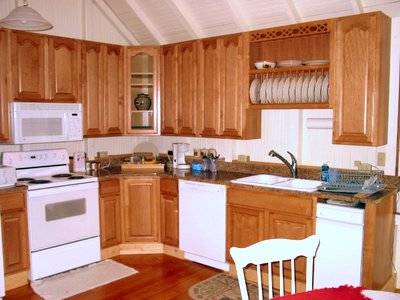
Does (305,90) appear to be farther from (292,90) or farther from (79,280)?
(79,280)

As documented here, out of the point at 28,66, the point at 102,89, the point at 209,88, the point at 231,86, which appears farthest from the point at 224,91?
the point at 28,66

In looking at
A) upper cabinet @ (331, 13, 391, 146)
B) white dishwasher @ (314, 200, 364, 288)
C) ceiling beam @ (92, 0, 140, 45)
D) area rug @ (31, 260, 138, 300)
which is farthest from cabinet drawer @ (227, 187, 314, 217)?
ceiling beam @ (92, 0, 140, 45)

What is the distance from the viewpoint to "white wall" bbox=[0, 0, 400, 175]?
335 centimetres

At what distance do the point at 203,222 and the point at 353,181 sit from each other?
1422 mm

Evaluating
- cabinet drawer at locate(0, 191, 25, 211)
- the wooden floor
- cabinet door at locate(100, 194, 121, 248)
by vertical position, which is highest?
cabinet drawer at locate(0, 191, 25, 211)

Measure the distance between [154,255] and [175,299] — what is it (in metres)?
1.02

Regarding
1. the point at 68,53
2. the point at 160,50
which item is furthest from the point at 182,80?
the point at 68,53

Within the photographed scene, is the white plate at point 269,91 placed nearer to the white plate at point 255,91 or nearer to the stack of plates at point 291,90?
the stack of plates at point 291,90

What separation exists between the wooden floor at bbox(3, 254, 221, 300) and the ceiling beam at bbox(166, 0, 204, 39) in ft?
7.82

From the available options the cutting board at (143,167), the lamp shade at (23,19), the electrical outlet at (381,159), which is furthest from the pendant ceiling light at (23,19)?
the electrical outlet at (381,159)

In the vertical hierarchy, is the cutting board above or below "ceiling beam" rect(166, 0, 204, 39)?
below

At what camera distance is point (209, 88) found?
410 cm

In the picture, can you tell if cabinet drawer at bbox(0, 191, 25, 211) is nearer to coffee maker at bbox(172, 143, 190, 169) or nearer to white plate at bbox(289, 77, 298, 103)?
coffee maker at bbox(172, 143, 190, 169)

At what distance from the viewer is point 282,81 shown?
3574 millimetres
